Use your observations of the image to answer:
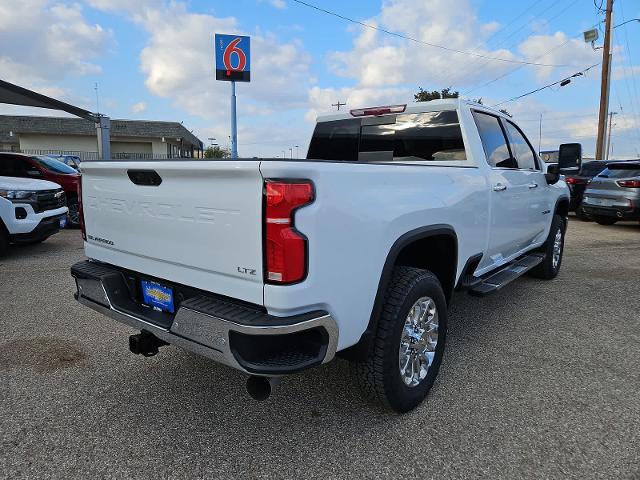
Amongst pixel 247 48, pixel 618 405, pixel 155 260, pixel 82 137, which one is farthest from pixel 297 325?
pixel 82 137

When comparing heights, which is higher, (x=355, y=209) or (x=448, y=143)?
(x=448, y=143)

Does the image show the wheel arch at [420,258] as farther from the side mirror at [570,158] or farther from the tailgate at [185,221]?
the side mirror at [570,158]

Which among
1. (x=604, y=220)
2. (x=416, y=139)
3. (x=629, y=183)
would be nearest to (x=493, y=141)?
(x=416, y=139)

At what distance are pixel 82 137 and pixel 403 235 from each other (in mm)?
39983

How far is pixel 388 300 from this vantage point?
2576mm

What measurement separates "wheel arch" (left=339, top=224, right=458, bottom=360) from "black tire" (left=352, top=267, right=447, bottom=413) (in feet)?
0.26

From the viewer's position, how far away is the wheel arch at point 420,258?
244 cm

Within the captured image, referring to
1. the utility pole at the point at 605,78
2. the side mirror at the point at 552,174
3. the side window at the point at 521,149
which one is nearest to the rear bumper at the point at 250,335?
the side window at the point at 521,149

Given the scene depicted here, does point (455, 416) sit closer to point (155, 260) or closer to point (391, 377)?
point (391, 377)

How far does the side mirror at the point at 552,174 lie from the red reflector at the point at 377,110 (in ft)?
6.96

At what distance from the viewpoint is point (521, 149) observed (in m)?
4.85

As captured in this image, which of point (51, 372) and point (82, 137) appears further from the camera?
point (82, 137)

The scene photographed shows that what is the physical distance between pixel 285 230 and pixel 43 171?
10077 millimetres

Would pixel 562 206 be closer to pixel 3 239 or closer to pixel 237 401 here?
pixel 237 401
